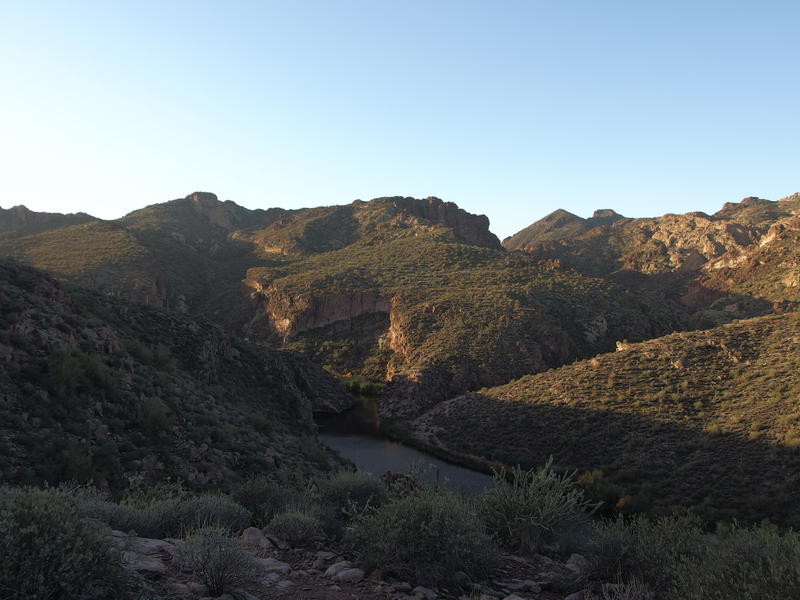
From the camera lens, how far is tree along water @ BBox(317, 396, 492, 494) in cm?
3020

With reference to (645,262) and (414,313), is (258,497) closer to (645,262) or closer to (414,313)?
(414,313)

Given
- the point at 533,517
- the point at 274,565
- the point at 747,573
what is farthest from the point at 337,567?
the point at 747,573

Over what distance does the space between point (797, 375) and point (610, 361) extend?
39.1ft

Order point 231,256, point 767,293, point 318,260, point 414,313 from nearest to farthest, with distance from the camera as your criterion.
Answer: point 414,313 → point 767,293 → point 318,260 → point 231,256

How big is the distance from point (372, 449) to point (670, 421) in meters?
19.4

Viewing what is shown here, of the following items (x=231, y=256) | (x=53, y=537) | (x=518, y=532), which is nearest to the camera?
(x=53, y=537)

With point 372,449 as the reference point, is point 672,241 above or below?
above

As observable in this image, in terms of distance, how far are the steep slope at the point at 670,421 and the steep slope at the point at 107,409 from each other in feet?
49.6

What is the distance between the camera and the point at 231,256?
290ft

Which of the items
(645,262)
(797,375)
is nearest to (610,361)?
(797,375)

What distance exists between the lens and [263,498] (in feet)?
32.5

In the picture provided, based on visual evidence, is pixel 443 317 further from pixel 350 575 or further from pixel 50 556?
pixel 50 556

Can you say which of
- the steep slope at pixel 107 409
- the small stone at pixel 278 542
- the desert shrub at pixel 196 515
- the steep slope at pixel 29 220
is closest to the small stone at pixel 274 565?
the small stone at pixel 278 542

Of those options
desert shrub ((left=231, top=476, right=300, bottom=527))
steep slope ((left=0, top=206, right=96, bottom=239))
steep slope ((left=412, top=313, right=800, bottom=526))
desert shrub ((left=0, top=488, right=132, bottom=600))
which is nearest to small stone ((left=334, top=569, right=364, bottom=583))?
desert shrub ((left=0, top=488, right=132, bottom=600))
